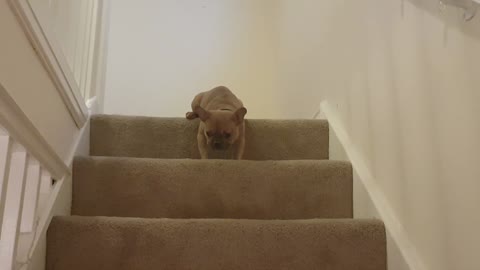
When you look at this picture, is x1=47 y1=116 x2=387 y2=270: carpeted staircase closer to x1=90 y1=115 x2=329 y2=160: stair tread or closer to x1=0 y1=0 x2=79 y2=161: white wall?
x1=90 y1=115 x2=329 y2=160: stair tread

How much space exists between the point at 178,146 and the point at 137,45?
1.51 metres

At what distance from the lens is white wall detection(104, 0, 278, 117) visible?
11.0ft

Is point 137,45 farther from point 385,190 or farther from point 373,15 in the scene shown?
point 385,190

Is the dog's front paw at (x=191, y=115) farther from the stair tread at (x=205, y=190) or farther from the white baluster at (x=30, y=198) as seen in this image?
the white baluster at (x=30, y=198)

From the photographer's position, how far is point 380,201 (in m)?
1.54

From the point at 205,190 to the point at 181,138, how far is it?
0.48 m

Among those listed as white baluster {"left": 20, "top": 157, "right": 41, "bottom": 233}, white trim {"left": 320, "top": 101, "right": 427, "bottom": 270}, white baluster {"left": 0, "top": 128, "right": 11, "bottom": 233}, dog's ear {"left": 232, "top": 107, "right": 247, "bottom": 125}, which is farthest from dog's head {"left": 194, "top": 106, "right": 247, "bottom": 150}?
white baluster {"left": 0, "top": 128, "right": 11, "bottom": 233}

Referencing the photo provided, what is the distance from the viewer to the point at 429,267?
1.26m

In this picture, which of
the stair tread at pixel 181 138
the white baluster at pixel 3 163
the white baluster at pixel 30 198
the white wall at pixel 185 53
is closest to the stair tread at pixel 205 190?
the stair tread at pixel 181 138

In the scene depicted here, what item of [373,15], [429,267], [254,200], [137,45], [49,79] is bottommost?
[429,267]

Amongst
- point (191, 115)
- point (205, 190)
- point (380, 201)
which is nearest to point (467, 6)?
point (380, 201)

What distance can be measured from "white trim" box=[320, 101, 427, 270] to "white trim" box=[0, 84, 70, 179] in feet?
2.87

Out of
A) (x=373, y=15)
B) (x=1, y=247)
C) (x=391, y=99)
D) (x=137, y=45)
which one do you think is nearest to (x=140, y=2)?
(x=137, y=45)

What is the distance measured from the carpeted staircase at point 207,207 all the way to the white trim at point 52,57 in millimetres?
175
